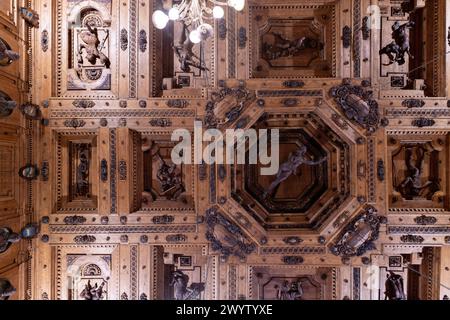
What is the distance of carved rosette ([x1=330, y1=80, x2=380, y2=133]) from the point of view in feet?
21.3

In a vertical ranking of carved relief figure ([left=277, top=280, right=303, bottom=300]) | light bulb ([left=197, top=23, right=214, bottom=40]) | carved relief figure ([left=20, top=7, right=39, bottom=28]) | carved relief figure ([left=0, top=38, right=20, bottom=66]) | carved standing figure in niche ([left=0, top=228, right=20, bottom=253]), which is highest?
carved relief figure ([left=20, top=7, right=39, bottom=28])

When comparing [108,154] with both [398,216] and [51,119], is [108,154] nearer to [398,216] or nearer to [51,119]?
[51,119]

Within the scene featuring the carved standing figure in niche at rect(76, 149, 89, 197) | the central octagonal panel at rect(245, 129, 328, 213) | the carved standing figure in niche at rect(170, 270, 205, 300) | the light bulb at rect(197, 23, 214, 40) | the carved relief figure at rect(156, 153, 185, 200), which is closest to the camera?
the light bulb at rect(197, 23, 214, 40)

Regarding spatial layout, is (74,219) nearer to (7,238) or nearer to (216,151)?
(7,238)

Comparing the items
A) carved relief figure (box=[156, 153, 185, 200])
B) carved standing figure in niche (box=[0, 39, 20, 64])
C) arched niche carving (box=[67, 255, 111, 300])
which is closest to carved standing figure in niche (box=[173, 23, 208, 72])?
carved relief figure (box=[156, 153, 185, 200])

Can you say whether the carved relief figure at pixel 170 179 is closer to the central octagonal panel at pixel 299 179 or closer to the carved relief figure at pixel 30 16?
the central octagonal panel at pixel 299 179

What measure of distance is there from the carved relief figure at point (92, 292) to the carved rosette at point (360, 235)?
5333 mm

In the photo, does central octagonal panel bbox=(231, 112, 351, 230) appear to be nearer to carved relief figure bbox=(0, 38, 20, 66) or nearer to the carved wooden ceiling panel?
the carved wooden ceiling panel

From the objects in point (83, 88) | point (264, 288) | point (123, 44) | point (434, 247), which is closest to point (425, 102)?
point (434, 247)

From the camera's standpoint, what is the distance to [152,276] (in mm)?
6727

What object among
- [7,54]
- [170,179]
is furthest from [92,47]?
[170,179]

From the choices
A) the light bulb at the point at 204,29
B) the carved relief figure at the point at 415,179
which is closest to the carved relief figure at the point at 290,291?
the carved relief figure at the point at 415,179

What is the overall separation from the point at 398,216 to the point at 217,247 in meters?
4.12

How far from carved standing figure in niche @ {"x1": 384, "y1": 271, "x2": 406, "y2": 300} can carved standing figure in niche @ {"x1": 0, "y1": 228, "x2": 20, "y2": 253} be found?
8167 mm
